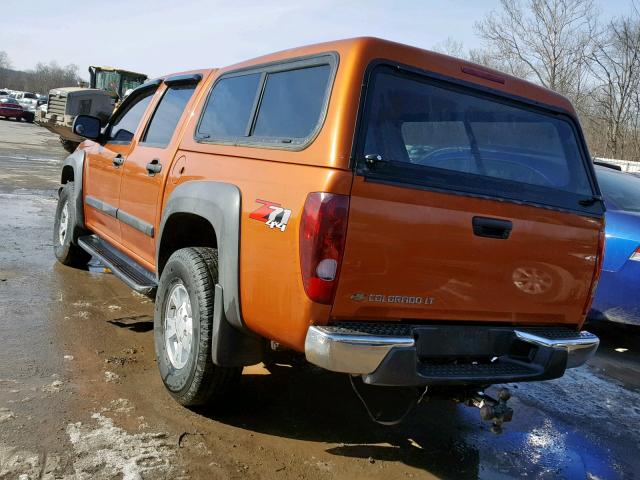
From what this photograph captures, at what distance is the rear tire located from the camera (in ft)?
19.1

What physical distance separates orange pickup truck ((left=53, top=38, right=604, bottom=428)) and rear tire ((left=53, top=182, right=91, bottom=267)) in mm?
2400

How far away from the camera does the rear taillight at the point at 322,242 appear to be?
2.48 meters

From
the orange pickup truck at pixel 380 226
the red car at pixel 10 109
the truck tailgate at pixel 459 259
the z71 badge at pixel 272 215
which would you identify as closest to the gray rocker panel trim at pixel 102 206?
the orange pickup truck at pixel 380 226

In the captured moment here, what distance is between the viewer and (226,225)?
9.86 feet

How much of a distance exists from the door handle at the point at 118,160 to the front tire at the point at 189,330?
5.12 feet

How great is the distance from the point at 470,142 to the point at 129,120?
3282 mm

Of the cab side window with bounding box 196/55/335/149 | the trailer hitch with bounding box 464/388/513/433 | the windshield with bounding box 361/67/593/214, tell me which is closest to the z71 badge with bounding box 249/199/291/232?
the cab side window with bounding box 196/55/335/149

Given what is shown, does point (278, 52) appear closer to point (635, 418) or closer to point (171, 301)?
point (171, 301)

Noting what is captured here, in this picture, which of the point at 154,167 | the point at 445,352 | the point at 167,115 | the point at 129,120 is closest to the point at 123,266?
the point at 154,167

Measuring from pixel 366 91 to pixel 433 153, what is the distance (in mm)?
508

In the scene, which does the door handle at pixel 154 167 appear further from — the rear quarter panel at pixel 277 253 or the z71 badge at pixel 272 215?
the z71 badge at pixel 272 215

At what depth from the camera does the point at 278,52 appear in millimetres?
3406

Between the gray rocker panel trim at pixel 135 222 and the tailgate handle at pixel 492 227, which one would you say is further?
the gray rocker panel trim at pixel 135 222

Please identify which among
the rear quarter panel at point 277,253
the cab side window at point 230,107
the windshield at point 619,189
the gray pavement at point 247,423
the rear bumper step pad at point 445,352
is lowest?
the gray pavement at point 247,423
